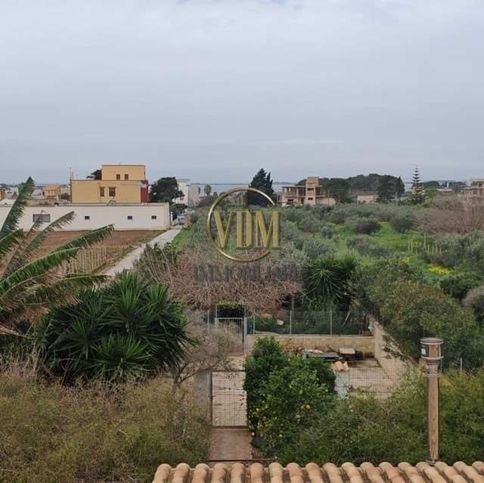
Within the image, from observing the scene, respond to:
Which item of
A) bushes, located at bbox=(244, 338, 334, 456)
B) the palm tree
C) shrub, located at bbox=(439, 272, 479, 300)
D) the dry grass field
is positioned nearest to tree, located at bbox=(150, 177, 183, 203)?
the dry grass field

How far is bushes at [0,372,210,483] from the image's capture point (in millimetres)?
7184

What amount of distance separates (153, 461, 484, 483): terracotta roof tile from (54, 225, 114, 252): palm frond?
677cm

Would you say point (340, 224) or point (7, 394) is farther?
point (340, 224)

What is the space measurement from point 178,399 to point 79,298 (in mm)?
3139

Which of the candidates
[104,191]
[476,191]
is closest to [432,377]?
[104,191]

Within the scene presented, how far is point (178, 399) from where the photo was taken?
9.74 metres

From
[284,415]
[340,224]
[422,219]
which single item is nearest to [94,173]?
[340,224]

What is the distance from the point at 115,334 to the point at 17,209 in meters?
4.03

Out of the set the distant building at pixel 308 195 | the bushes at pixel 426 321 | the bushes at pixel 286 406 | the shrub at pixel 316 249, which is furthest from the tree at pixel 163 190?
the bushes at pixel 286 406

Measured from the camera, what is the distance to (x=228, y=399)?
13.8 meters

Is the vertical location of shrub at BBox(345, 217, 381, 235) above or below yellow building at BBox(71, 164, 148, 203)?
below

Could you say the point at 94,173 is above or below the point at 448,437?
above

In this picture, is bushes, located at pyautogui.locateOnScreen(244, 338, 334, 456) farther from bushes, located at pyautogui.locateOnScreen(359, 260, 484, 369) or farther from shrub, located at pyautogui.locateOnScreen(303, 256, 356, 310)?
shrub, located at pyautogui.locateOnScreen(303, 256, 356, 310)

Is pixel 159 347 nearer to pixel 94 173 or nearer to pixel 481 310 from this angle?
pixel 481 310
